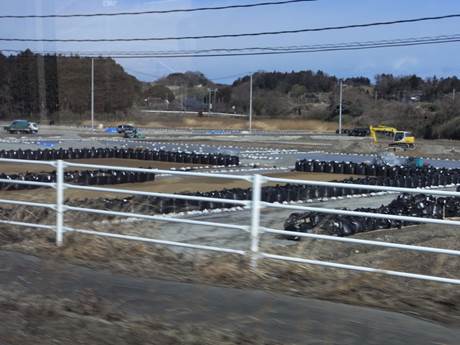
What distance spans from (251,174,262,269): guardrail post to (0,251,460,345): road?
0.66m

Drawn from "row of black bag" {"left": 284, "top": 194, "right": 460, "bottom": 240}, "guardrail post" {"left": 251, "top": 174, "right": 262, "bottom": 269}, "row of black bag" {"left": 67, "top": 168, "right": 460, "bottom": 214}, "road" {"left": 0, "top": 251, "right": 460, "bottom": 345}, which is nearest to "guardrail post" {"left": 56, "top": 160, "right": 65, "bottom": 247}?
"road" {"left": 0, "top": 251, "right": 460, "bottom": 345}

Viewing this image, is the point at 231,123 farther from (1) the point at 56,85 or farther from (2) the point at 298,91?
(1) the point at 56,85

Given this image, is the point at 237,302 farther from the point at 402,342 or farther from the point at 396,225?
the point at 396,225

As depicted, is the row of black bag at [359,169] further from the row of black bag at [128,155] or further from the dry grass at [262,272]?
the dry grass at [262,272]

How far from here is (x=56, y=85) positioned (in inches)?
3019

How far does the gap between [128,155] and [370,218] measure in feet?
109

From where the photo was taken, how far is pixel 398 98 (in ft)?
532

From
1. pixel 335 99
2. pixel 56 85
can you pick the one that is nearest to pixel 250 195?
pixel 56 85

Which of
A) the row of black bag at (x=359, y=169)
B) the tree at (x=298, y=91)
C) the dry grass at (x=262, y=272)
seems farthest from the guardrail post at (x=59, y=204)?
the tree at (x=298, y=91)

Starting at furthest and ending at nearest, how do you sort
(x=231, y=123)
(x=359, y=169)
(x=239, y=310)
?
(x=231, y=123) → (x=359, y=169) → (x=239, y=310)

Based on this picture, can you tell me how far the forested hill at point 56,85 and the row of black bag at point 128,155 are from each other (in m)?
17.8

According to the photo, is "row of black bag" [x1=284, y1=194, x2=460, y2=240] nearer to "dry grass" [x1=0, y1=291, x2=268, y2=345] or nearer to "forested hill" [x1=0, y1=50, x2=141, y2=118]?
"dry grass" [x1=0, y1=291, x2=268, y2=345]

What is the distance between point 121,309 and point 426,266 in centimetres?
561

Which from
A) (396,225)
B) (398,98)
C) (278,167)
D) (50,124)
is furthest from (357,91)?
(396,225)
